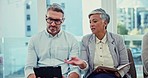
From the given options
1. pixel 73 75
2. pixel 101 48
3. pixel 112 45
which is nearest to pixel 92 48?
pixel 101 48

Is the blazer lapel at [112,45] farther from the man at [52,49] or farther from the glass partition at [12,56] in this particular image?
the glass partition at [12,56]

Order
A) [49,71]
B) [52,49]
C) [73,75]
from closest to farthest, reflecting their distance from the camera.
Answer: [49,71] < [73,75] < [52,49]

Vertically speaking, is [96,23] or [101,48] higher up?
[96,23]

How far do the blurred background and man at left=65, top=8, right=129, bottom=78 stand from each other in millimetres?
569

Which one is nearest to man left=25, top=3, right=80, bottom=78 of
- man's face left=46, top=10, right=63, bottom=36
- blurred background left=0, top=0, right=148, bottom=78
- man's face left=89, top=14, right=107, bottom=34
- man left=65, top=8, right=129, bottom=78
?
man's face left=46, top=10, right=63, bottom=36

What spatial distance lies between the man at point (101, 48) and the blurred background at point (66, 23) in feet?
1.87

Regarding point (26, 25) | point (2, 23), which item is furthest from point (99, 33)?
point (2, 23)

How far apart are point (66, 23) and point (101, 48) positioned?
0.78 m

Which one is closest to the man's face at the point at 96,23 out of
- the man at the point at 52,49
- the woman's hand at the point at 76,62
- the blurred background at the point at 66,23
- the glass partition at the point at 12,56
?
the man at the point at 52,49

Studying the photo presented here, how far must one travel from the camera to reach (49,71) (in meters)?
2.27

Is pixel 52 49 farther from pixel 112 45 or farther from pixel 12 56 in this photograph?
pixel 12 56

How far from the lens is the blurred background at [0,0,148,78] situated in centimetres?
329

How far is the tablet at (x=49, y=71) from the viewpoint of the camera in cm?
226

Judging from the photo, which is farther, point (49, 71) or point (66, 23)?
point (66, 23)
